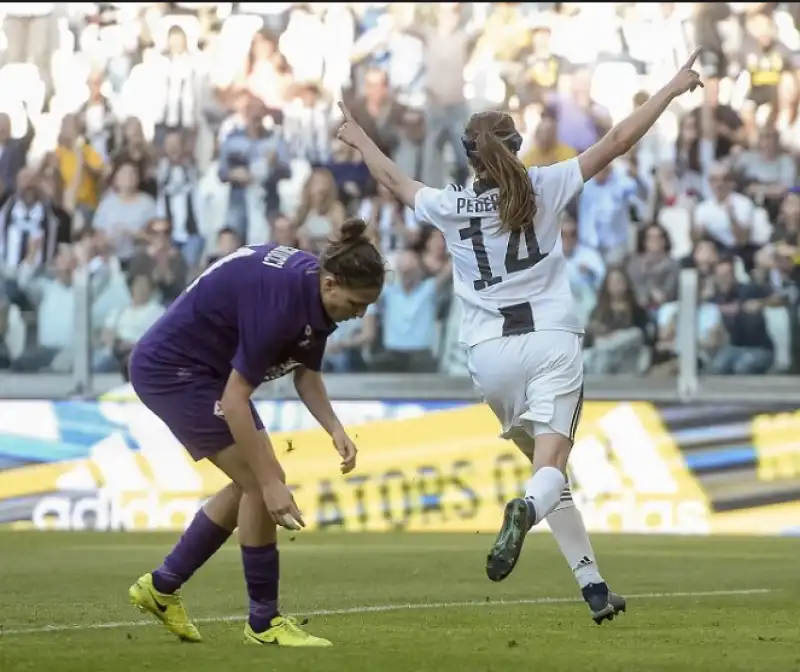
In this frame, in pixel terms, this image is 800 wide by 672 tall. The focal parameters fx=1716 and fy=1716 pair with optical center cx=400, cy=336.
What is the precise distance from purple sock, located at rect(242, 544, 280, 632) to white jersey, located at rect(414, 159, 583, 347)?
1.56 m

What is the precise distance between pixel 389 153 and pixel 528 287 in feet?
34.3

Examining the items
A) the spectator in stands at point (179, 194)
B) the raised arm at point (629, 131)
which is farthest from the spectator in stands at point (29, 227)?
the raised arm at point (629, 131)

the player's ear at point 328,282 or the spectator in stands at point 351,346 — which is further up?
the player's ear at point 328,282

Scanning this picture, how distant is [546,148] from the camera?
1711cm

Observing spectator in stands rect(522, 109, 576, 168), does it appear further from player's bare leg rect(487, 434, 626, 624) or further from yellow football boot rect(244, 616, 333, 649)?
yellow football boot rect(244, 616, 333, 649)

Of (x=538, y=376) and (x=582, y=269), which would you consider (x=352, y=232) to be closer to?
(x=538, y=376)

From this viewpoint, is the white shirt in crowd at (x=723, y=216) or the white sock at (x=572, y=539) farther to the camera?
the white shirt in crowd at (x=723, y=216)

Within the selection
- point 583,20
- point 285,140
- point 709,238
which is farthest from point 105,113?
point 709,238

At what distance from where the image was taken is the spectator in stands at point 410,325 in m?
15.7

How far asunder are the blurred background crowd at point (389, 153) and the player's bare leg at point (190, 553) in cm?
915

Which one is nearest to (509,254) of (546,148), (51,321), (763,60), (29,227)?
(51,321)

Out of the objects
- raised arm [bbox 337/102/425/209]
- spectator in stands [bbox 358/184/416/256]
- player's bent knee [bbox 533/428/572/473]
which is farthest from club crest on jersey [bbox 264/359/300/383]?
spectator in stands [bbox 358/184/416/256]

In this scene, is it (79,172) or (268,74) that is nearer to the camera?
(79,172)

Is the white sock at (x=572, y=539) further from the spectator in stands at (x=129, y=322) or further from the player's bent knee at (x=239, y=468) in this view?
the spectator in stands at (x=129, y=322)
